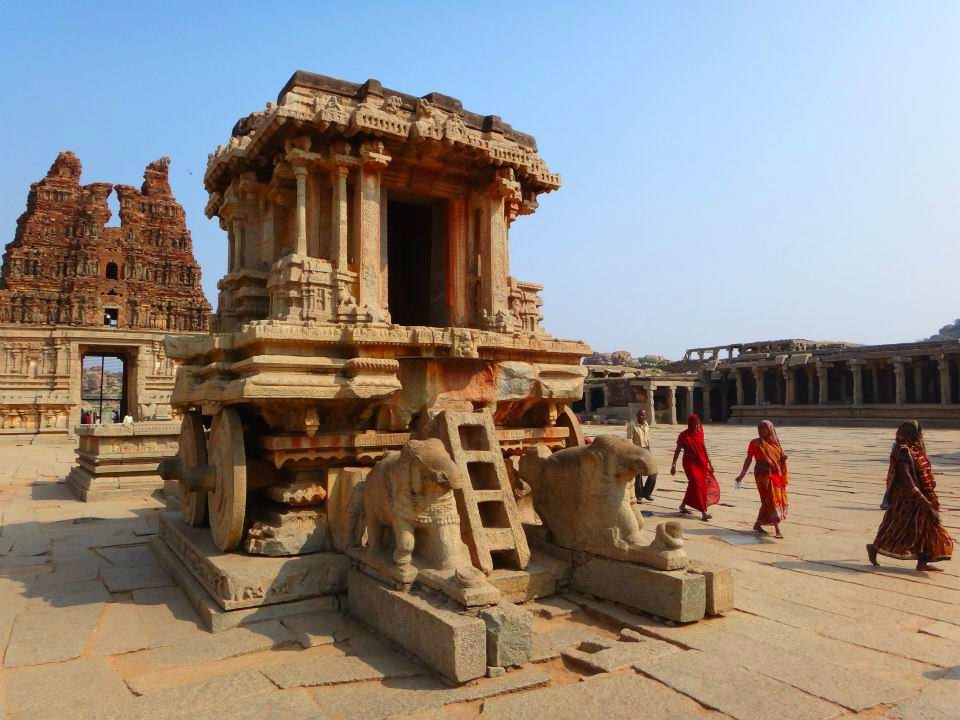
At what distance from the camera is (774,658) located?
345cm

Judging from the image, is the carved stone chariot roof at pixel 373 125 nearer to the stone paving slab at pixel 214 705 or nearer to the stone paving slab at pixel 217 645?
the stone paving slab at pixel 217 645

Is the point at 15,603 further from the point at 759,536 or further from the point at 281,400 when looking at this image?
the point at 759,536

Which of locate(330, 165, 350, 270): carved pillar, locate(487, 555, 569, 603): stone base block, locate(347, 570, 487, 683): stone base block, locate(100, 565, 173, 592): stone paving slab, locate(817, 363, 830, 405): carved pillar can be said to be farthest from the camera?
locate(817, 363, 830, 405): carved pillar

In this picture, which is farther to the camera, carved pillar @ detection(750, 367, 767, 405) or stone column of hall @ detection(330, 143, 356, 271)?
carved pillar @ detection(750, 367, 767, 405)

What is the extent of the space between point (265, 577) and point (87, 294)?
28483 millimetres

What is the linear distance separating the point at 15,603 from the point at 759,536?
20.9 ft

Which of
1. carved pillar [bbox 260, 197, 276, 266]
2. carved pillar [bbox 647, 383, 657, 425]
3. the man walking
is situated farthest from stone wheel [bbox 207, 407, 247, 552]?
carved pillar [bbox 647, 383, 657, 425]

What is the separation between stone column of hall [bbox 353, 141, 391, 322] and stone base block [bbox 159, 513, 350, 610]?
196 centimetres

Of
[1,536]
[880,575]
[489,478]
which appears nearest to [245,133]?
[489,478]

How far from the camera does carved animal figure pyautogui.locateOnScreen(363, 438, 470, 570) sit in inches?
156

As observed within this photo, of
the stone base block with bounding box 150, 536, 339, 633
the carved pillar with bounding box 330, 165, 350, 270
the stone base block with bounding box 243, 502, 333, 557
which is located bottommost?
the stone base block with bounding box 150, 536, 339, 633

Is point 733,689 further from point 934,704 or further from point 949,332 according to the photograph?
point 949,332

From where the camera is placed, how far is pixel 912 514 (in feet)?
17.4

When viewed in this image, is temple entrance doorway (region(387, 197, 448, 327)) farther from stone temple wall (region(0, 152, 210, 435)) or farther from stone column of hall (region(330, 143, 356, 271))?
stone temple wall (region(0, 152, 210, 435))
